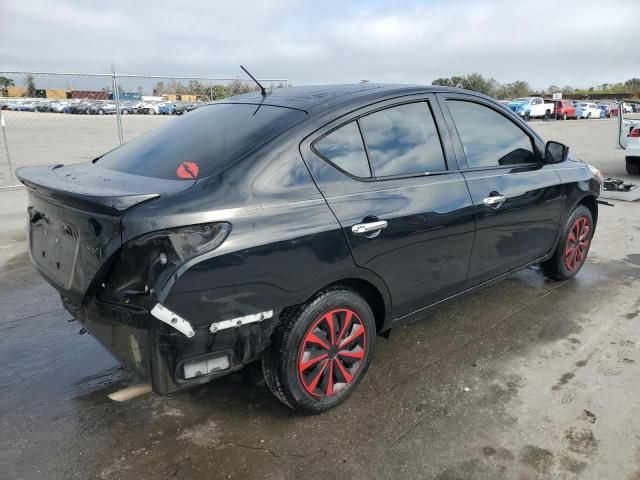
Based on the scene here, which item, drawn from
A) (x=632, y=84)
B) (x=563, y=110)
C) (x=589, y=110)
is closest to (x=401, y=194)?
(x=563, y=110)

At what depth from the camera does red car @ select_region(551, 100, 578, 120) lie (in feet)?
129

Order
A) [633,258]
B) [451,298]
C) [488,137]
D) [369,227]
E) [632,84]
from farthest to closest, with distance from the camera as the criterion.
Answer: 1. [632,84]
2. [633,258]
3. [488,137]
4. [451,298]
5. [369,227]

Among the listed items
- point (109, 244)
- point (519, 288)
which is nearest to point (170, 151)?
point (109, 244)

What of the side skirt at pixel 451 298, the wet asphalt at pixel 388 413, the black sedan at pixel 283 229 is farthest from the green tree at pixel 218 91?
Result: the side skirt at pixel 451 298

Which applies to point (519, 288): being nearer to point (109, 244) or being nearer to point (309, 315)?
point (309, 315)

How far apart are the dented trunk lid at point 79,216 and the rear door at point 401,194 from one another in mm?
801

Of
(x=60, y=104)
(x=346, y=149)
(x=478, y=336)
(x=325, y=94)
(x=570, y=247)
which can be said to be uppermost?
(x=60, y=104)

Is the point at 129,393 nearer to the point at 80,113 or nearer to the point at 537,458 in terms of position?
the point at 537,458

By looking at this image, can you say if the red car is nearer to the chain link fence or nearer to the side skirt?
the chain link fence

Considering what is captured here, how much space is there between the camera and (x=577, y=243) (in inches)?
185

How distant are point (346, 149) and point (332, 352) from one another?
3.58 ft

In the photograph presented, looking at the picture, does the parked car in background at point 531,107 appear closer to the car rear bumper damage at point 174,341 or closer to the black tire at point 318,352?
the black tire at point 318,352

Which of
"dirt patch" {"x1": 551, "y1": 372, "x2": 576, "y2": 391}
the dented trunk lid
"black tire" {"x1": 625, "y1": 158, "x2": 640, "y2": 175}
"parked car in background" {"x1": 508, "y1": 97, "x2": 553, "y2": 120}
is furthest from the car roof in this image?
"parked car in background" {"x1": 508, "y1": 97, "x2": 553, "y2": 120}

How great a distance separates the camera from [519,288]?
185 inches
